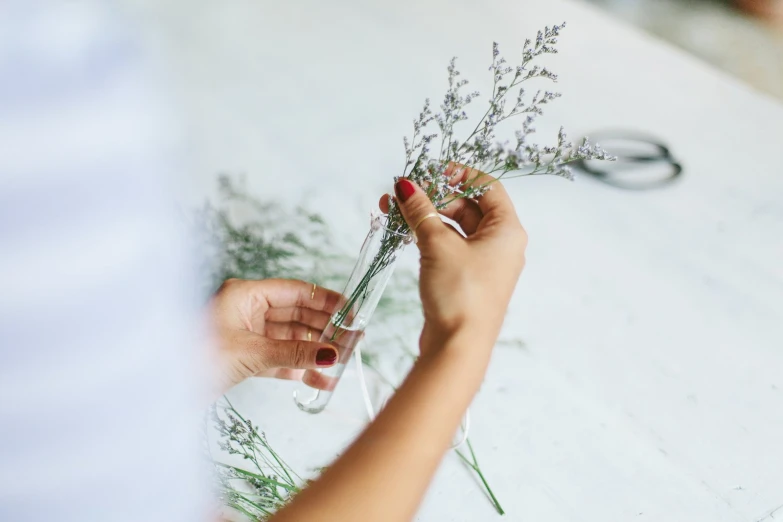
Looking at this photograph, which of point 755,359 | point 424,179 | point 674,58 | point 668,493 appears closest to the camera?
point 424,179

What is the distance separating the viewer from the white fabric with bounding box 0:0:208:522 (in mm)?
516

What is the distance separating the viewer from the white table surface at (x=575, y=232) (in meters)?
Answer: 0.87

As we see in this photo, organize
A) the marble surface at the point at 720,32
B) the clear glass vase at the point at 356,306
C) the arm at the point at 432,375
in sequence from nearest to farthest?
the arm at the point at 432,375 → the clear glass vase at the point at 356,306 → the marble surface at the point at 720,32

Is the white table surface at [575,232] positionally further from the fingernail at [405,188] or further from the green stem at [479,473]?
the fingernail at [405,188]

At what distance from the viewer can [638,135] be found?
5.18ft

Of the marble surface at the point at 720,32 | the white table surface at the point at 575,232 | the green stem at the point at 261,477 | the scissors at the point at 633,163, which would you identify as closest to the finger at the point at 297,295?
the white table surface at the point at 575,232

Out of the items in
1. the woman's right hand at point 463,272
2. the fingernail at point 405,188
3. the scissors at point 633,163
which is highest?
the scissors at point 633,163

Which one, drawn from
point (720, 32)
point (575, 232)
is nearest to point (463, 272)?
point (575, 232)

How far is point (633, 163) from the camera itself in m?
1.48

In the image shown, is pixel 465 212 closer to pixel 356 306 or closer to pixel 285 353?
pixel 356 306

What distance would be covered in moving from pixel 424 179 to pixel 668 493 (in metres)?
0.52

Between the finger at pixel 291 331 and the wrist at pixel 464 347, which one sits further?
the finger at pixel 291 331

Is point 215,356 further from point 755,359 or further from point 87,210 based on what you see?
point 755,359

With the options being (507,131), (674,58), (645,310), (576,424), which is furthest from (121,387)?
(674,58)
